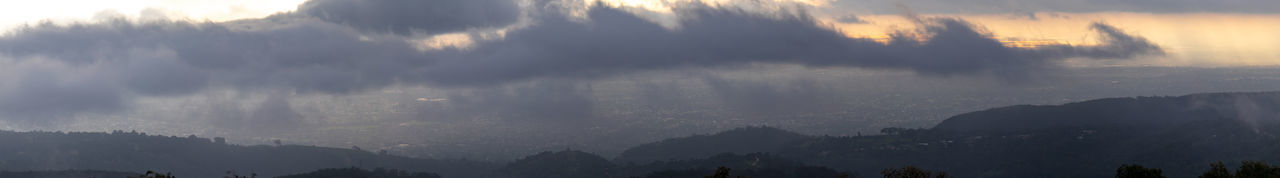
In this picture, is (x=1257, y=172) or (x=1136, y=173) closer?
(x=1257, y=172)

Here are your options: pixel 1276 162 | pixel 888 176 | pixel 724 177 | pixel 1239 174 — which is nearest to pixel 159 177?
pixel 724 177

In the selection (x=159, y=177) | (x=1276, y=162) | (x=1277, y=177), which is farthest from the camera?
(x=1276, y=162)

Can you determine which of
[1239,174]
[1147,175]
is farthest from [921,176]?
[1239,174]

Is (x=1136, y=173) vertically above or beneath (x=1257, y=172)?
above

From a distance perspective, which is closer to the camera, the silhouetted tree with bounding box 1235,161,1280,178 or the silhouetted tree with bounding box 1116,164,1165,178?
the silhouetted tree with bounding box 1235,161,1280,178

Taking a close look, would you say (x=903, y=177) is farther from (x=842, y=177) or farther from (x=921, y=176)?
(x=842, y=177)

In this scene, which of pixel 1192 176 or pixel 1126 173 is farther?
pixel 1192 176

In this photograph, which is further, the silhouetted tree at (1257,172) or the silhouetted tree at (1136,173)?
the silhouetted tree at (1136,173)

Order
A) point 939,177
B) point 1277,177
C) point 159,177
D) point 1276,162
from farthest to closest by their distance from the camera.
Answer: point 1276,162 → point 1277,177 → point 939,177 → point 159,177

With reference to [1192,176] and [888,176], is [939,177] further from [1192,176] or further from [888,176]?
[1192,176]
